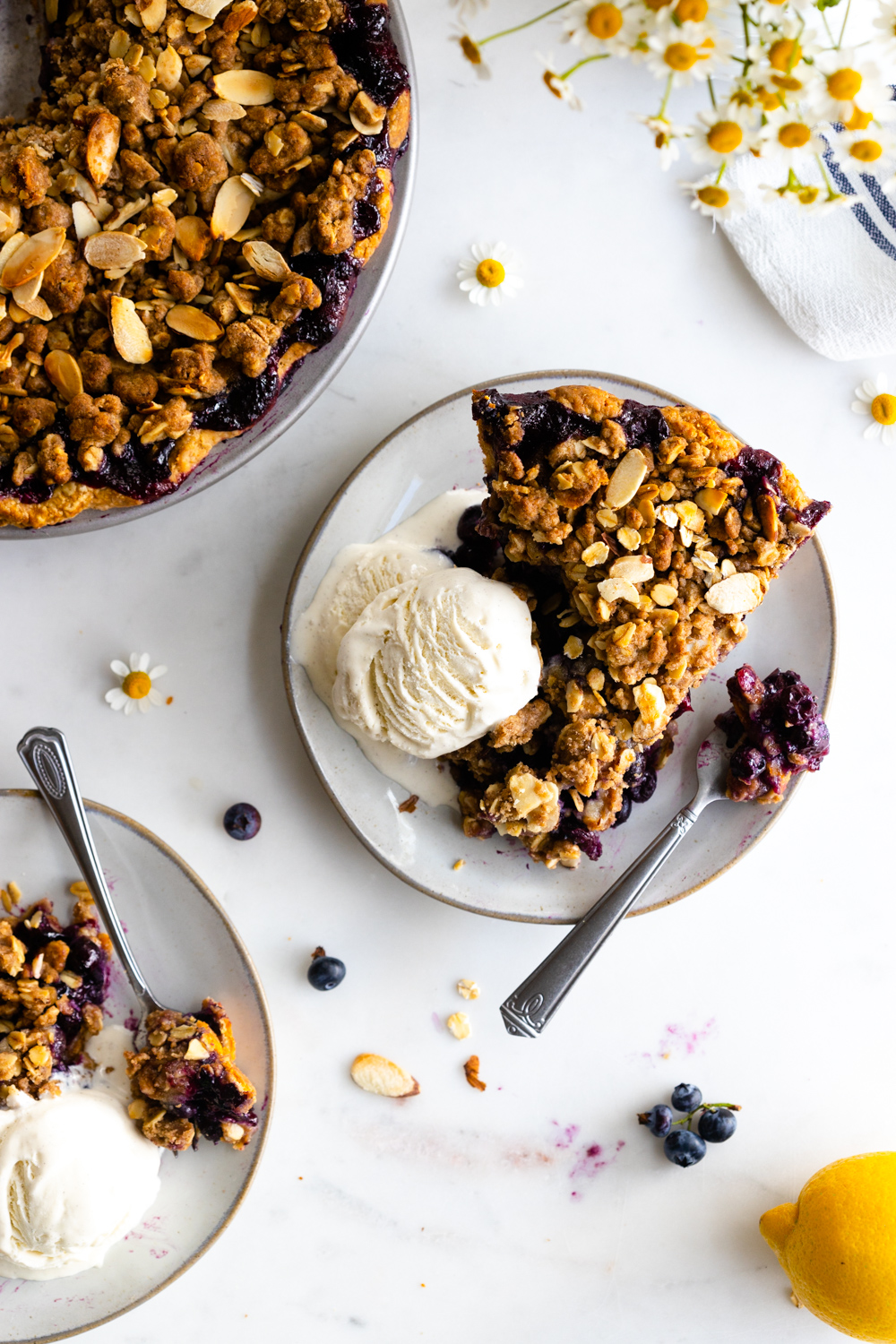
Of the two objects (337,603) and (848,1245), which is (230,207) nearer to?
(337,603)

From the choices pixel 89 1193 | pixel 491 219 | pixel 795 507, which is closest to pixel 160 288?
pixel 491 219

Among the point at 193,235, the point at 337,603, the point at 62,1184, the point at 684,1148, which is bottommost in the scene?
the point at 62,1184

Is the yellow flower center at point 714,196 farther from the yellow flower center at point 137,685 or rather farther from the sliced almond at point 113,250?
the yellow flower center at point 137,685

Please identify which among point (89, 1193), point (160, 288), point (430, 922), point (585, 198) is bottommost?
point (89, 1193)

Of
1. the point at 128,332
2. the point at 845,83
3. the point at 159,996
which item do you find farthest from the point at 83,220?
the point at 159,996

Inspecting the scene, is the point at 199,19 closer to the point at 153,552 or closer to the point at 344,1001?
the point at 153,552

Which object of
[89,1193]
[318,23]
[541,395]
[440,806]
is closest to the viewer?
[318,23]
